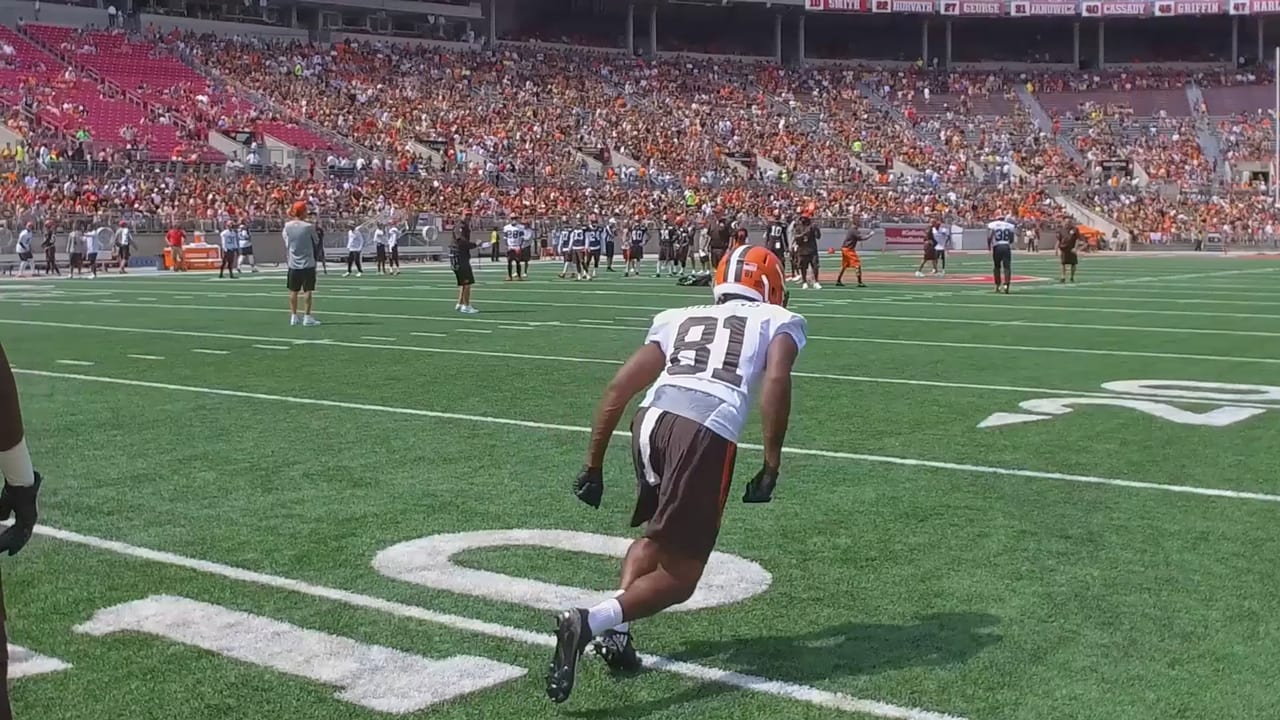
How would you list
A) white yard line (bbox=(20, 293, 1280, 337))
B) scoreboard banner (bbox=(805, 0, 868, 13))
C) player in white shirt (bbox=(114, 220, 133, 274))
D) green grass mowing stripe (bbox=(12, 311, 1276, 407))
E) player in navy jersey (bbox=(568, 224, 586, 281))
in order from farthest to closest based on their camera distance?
scoreboard banner (bbox=(805, 0, 868, 13)), player in white shirt (bbox=(114, 220, 133, 274)), player in navy jersey (bbox=(568, 224, 586, 281)), white yard line (bbox=(20, 293, 1280, 337)), green grass mowing stripe (bbox=(12, 311, 1276, 407))

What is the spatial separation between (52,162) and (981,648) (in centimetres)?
3498

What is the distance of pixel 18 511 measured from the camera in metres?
2.95

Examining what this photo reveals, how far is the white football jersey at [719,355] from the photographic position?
417cm

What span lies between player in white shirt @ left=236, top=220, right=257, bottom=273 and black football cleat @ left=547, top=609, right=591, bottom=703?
96.1ft

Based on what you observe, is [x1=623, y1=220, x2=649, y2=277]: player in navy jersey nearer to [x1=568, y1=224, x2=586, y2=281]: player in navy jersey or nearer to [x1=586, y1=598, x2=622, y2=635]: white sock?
[x1=568, y1=224, x2=586, y2=281]: player in navy jersey

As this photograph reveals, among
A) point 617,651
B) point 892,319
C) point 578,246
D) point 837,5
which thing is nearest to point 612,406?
point 617,651

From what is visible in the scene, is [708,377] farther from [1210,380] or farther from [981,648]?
[1210,380]

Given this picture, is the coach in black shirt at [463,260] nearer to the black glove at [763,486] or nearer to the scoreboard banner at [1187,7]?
the black glove at [763,486]

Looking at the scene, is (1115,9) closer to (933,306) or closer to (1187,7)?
(1187,7)

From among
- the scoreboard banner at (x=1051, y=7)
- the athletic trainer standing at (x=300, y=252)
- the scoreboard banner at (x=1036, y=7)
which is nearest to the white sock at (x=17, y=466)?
the athletic trainer standing at (x=300, y=252)

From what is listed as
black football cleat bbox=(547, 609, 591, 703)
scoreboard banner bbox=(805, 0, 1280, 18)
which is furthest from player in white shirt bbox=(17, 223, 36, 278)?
scoreboard banner bbox=(805, 0, 1280, 18)

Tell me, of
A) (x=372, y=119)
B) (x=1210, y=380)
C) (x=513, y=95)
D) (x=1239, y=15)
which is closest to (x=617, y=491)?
(x=1210, y=380)

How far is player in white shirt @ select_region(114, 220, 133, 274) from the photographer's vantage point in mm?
32000

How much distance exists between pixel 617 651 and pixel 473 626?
682 millimetres
